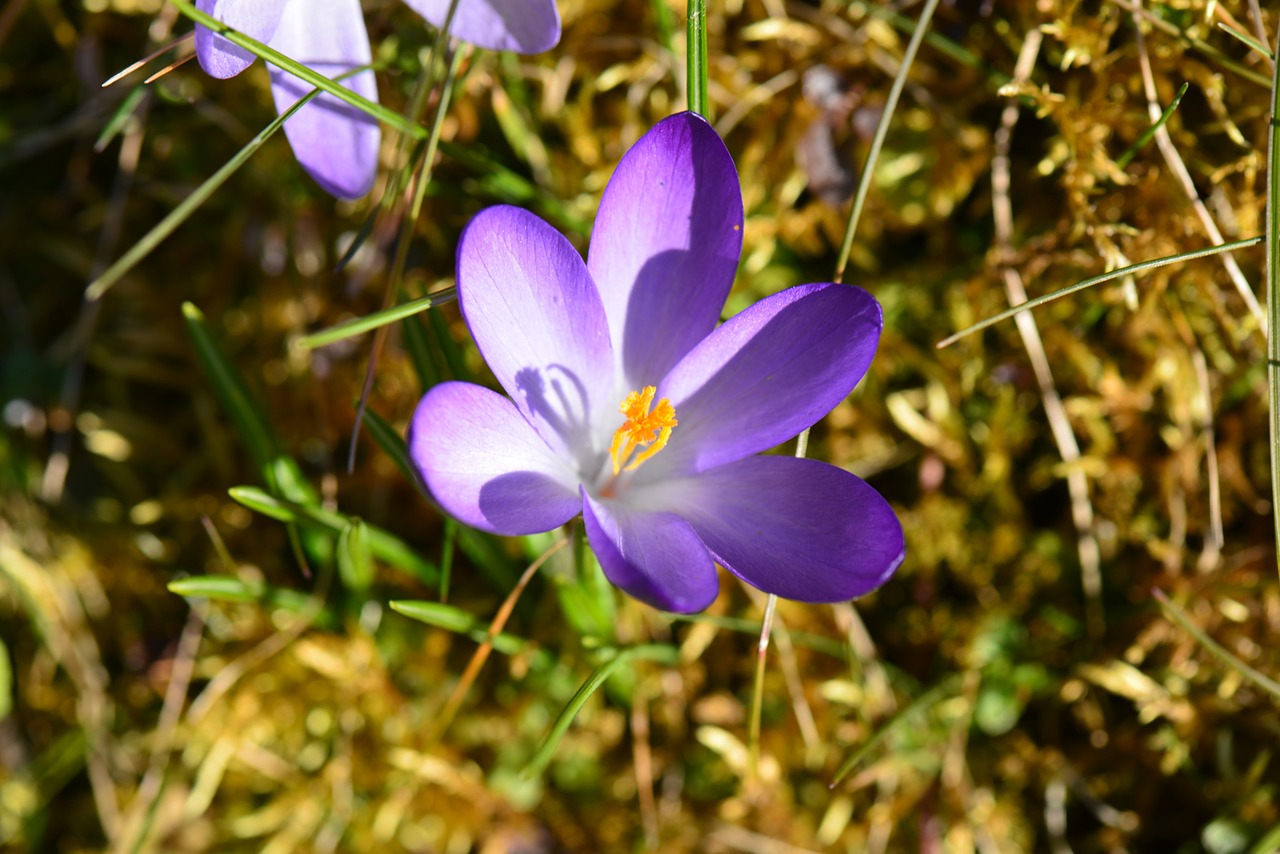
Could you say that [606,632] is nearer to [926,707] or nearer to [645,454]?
[645,454]

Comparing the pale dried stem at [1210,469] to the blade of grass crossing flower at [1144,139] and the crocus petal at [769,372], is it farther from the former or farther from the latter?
the crocus petal at [769,372]

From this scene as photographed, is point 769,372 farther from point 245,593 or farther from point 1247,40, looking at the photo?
point 245,593

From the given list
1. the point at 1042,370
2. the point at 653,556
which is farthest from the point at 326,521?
the point at 1042,370

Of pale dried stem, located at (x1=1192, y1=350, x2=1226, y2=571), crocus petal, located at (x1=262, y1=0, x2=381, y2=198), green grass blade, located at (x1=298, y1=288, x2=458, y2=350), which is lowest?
pale dried stem, located at (x1=1192, y1=350, x2=1226, y2=571)

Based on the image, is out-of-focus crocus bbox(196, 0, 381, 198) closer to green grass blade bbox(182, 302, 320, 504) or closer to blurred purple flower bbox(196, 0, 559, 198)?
blurred purple flower bbox(196, 0, 559, 198)

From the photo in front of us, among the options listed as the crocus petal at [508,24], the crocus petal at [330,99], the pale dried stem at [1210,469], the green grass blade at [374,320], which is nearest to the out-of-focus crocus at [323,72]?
the crocus petal at [330,99]

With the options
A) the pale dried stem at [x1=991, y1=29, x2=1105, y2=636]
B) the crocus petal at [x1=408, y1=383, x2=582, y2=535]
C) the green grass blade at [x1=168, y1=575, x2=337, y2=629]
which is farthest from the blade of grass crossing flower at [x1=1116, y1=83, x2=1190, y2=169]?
the green grass blade at [x1=168, y1=575, x2=337, y2=629]
